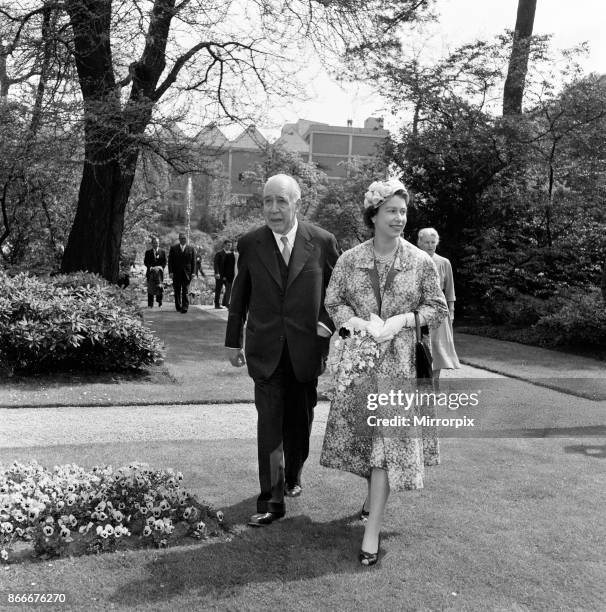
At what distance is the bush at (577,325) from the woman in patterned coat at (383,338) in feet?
33.4

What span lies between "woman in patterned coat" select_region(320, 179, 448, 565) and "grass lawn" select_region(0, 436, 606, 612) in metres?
0.33

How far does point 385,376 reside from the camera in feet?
12.7

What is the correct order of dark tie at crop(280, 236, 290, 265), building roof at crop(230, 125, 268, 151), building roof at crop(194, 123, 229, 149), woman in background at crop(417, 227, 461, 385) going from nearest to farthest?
dark tie at crop(280, 236, 290, 265)
woman in background at crop(417, 227, 461, 385)
building roof at crop(194, 123, 229, 149)
building roof at crop(230, 125, 268, 151)

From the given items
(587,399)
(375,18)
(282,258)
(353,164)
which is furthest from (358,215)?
(282,258)

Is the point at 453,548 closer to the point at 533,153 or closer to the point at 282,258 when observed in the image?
the point at 282,258

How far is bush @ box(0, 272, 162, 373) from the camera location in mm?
8555

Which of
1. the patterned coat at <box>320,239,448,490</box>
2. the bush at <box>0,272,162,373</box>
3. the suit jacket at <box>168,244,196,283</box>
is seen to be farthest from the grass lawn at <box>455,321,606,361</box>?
the patterned coat at <box>320,239,448,490</box>

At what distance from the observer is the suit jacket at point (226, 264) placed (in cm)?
1820

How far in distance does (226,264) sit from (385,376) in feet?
48.4

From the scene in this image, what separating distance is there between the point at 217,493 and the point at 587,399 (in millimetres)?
5423

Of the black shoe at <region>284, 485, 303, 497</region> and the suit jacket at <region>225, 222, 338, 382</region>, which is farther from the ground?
the suit jacket at <region>225, 222, 338, 382</region>

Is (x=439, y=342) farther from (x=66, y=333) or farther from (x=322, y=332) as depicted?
(x=66, y=333)

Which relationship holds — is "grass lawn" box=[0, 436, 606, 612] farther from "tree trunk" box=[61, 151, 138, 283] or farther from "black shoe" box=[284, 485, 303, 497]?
"tree trunk" box=[61, 151, 138, 283]

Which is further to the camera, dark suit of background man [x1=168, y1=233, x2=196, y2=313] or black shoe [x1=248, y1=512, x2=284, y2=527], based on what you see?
dark suit of background man [x1=168, y1=233, x2=196, y2=313]
